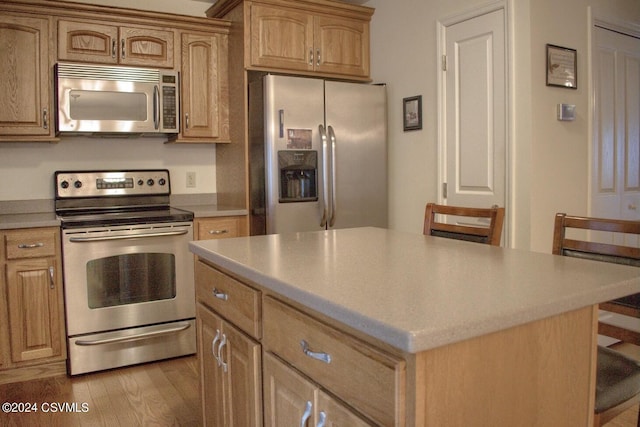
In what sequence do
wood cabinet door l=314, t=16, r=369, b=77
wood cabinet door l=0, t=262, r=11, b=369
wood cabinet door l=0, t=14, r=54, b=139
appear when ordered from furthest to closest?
wood cabinet door l=314, t=16, r=369, b=77
wood cabinet door l=0, t=14, r=54, b=139
wood cabinet door l=0, t=262, r=11, b=369

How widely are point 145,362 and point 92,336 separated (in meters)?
0.35

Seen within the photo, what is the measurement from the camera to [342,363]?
0.98 meters

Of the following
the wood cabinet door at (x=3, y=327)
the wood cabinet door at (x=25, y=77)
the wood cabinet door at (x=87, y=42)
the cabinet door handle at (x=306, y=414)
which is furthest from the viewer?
the wood cabinet door at (x=87, y=42)

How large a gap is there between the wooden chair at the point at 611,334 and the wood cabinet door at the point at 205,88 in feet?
8.15

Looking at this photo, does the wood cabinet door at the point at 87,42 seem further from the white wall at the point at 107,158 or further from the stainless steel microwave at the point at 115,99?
the white wall at the point at 107,158

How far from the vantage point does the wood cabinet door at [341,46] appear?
11.8 feet

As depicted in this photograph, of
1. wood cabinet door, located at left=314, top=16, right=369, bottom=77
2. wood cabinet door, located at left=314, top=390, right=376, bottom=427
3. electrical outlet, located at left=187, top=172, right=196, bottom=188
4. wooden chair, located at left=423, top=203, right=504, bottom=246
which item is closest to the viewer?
wood cabinet door, located at left=314, top=390, right=376, bottom=427

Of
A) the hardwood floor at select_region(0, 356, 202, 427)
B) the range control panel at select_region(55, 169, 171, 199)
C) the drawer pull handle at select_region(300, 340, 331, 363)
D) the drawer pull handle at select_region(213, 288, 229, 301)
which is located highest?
the range control panel at select_region(55, 169, 171, 199)

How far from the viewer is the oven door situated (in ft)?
9.40

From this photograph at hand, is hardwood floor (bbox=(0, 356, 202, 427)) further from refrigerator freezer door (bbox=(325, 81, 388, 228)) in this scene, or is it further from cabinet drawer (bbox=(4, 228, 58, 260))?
refrigerator freezer door (bbox=(325, 81, 388, 228))

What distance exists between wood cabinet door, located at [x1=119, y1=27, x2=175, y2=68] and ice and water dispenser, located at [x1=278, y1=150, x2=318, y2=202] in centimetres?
99

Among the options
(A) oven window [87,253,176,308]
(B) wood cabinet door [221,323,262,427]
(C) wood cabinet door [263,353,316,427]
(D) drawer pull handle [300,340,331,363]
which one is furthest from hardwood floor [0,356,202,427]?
(D) drawer pull handle [300,340,331,363]

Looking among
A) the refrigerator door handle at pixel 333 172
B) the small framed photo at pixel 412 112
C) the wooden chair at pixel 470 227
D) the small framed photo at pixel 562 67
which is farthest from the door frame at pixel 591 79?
the refrigerator door handle at pixel 333 172

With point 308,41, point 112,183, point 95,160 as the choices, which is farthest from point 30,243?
point 308,41
